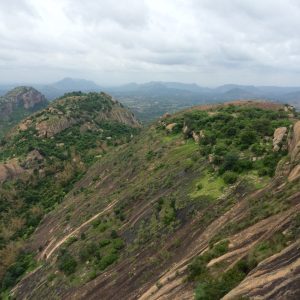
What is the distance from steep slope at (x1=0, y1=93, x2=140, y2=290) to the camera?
7562cm

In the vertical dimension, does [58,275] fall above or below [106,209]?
below

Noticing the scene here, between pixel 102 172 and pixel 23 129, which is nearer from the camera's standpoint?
pixel 102 172

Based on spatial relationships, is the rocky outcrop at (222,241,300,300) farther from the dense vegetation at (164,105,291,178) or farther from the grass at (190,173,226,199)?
the dense vegetation at (164,105,291,178)

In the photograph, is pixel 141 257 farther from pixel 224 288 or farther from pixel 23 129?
pixel 23 129

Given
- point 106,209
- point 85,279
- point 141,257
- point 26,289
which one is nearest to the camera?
point 141,257

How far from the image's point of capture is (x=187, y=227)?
3372 centimetres

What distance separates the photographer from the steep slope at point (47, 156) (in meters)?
75.6

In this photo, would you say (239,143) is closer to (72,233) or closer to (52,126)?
(72,233)

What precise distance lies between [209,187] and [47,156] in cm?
8210

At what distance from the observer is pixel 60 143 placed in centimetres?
12406

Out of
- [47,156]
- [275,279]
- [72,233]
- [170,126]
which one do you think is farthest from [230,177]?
[47,156]

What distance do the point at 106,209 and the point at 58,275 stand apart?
1272 cm

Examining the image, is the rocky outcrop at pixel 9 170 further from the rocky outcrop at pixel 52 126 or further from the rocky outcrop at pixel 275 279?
the rocky outcrop at pixel 275 279

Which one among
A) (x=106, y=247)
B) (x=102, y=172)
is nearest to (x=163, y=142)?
(x=102, y=172)
